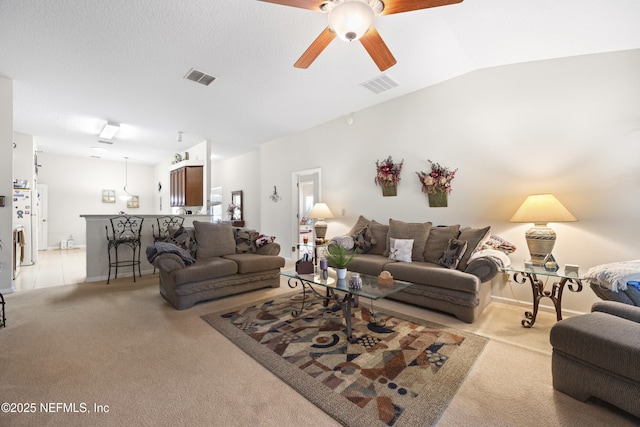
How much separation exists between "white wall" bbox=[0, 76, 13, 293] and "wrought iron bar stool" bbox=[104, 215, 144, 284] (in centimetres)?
110

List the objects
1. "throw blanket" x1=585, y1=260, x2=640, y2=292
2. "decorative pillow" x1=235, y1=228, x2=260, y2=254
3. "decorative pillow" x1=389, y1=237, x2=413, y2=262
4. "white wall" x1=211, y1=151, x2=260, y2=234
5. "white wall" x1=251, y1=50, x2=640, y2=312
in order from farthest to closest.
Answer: "white wall" x1=211, y1=151, x2=260, y2=234, "decorative pillow" x1=235, y1=228, x2=260, y2=254, "decorative pillow" x1=389, y1=237, x2=413, y2=262, "white wall" x1=251, y1=50, x2=640, y2=312, "throw blanket" x1=585, y1=260, x2=640, y2=292

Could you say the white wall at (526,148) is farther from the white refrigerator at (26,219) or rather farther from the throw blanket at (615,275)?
the white refrigerator at (26,219)

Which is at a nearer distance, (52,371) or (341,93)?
(52,371)

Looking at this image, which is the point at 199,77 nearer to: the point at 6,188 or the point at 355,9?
the point at 355,9

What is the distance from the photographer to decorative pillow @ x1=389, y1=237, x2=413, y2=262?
3662 millimetres

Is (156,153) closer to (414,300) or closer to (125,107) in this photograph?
(125,107)

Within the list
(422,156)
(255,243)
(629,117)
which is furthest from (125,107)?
(629,117)

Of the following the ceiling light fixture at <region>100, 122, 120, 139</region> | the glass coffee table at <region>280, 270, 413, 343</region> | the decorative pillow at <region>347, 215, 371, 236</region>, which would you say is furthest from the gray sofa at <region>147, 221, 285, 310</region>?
the ceiling light fixture at <region>100, 122, 120, 139</region>

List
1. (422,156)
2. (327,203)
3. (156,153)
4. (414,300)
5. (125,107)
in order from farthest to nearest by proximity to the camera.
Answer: (156,153)
(327,203)
(125,107)
(422,156)
(414,300)

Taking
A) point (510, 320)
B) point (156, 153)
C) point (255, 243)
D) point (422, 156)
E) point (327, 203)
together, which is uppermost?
point (156, 153)

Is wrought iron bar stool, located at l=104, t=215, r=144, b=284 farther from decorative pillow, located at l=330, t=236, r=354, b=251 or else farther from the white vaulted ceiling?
decorative pillow, located at l=330, t=236, r=354, b=251

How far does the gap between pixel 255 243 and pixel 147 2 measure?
3071mm

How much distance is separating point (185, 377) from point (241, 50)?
313 centimetres

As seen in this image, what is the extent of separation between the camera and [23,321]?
9.13 ft
